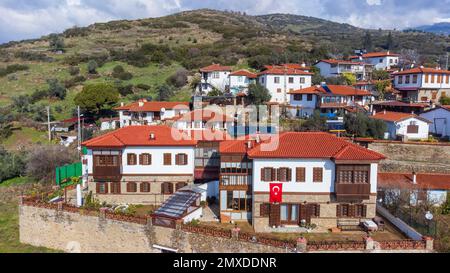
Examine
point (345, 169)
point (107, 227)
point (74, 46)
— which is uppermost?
point (74, 46)

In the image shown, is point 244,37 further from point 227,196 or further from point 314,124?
point 227,196

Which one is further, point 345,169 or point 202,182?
point 202,182

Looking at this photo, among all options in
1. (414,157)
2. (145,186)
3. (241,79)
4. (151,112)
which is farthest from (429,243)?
(241,79)

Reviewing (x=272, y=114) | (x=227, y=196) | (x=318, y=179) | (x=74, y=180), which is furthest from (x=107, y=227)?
(x=272, y=114)

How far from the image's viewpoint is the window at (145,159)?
1101 inches

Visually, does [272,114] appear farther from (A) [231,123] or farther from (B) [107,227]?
(B) [107,227]

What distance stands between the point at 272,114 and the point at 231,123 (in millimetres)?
8313

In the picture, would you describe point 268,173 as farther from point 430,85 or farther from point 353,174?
point 430,85

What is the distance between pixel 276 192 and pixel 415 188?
10.4 meters

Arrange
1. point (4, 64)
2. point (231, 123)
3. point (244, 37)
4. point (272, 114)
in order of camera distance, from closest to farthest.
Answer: point (231, 123) → point (272, 114) → point (4, 64) → point (244, 37)

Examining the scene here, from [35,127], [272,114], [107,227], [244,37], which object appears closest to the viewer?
[107,227]

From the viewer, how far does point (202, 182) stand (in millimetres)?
28766

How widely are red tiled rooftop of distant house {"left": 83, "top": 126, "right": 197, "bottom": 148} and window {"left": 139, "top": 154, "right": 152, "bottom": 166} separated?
949 mm

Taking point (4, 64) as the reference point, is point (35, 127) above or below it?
below
